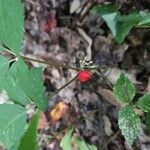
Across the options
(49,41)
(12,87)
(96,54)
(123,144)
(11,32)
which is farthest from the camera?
(49,41)

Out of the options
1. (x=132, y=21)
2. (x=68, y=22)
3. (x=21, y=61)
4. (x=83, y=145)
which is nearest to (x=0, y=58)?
(x=21, y=61)

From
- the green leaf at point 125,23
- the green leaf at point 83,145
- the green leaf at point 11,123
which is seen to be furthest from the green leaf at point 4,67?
the green leaf at point 83,145

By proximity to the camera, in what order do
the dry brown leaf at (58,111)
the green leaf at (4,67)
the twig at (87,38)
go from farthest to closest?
the twig at (87,38) → the dry brown leaf at (58,111) → the green leaf at (4,67)

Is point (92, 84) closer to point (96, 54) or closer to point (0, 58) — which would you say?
point (96, 54)

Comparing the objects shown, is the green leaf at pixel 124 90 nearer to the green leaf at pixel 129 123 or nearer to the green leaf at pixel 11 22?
the green leaf at pixel 129 123

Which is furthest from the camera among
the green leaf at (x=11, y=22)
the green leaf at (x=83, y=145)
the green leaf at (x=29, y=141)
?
the green leaf at (x=83, y=145)

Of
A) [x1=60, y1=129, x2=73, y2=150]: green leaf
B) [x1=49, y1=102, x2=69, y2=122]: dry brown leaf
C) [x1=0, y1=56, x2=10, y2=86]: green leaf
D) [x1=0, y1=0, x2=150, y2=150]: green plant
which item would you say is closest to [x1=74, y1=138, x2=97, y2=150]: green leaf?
[x1=60, y1=129, x2=73, y2=150]: green leaf

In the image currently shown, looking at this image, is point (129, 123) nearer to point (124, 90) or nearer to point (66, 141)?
point (124, 90)
